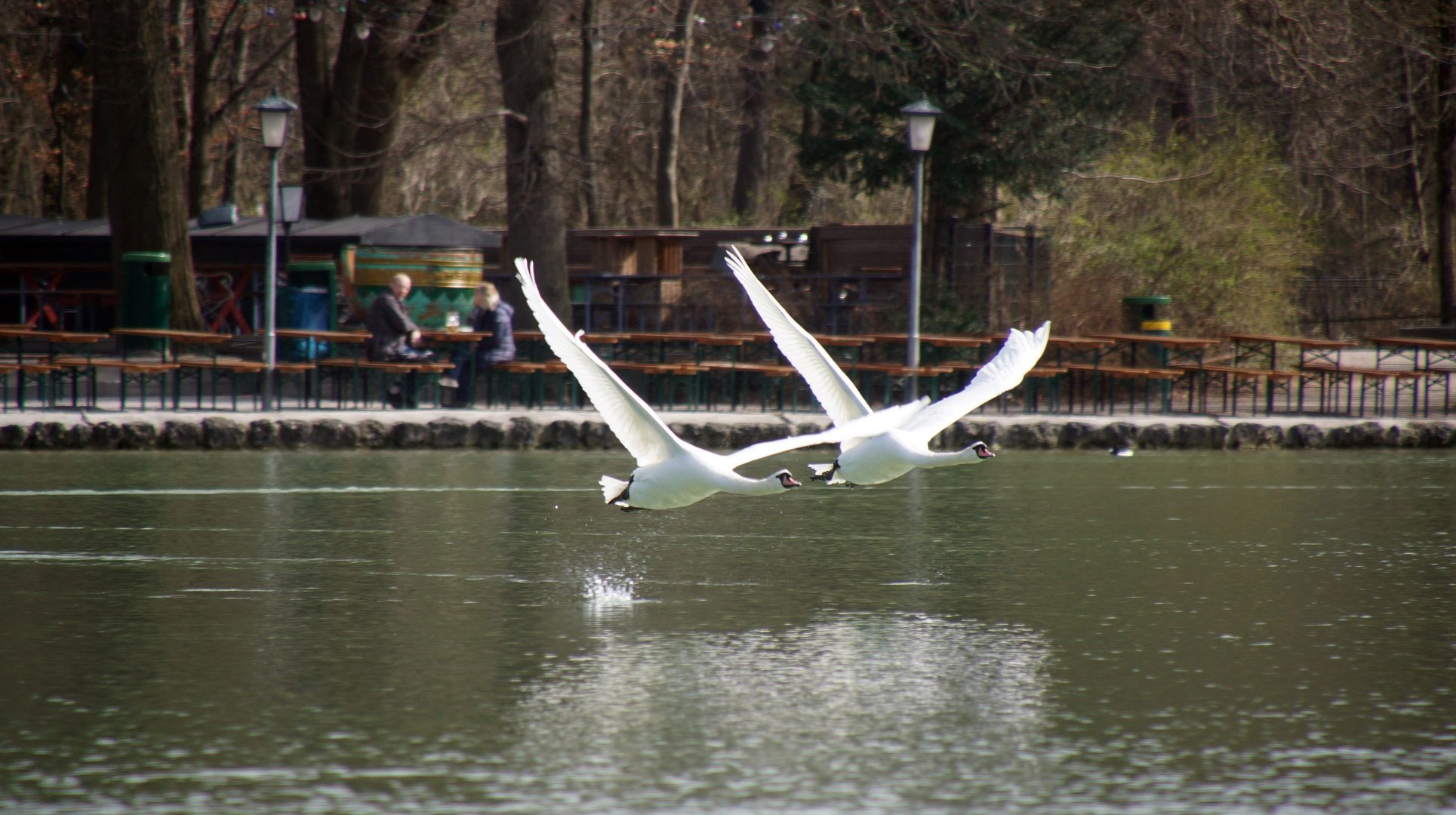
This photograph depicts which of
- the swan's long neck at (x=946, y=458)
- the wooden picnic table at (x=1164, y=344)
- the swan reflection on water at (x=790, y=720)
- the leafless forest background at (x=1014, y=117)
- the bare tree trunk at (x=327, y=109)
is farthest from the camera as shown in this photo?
the bare tree trunk at (x=327, y=109)

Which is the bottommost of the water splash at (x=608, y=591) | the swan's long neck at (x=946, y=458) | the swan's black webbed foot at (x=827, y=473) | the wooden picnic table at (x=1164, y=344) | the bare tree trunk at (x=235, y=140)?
the water splash at (x=608, y=591)

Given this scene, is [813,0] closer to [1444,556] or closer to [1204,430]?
[1204,430]

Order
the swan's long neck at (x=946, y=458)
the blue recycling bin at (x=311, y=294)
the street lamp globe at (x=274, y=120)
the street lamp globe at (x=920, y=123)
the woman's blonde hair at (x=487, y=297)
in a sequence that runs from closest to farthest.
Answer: the swan's long neck at (x=946, y=458), the street lamp globe at (x=920, y=123), the woman's blonde hair at (x=487, y=297), the street lamp globe at (x=274, y=120), the blue recycling bin at (x=311, y=294)

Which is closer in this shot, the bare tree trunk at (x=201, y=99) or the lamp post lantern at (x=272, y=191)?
the lamp post lantern at (x=272, y=191)

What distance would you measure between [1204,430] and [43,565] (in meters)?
11.1

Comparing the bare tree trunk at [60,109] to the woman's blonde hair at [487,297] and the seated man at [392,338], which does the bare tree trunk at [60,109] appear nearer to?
the seated man at [392,338]

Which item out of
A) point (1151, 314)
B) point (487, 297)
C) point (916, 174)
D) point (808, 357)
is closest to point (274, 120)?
point (487, 297)

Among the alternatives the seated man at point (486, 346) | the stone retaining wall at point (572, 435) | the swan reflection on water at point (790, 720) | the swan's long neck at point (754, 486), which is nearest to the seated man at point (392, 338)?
the seated man at point (486, 346)

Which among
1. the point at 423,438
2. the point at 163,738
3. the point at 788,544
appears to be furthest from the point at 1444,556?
the point at 423,438

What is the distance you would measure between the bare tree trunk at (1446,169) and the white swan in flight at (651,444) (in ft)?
76.9

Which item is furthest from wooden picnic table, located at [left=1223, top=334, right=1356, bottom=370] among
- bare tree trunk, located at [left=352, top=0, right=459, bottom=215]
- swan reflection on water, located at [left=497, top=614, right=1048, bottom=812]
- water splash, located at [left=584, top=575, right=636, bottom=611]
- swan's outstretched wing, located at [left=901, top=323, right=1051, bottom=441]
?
bare tree trunk, located at [left=352, top=0, right=459, bottom=215]

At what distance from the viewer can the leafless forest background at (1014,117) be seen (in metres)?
21.9

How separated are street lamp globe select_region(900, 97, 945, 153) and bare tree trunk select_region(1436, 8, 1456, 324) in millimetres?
14331

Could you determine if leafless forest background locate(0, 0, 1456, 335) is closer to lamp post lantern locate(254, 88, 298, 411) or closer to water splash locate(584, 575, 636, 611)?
lamp post lantern locate(254, 88, 298, 411)
